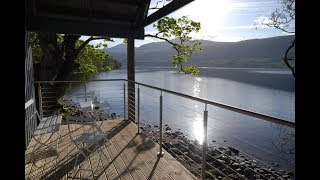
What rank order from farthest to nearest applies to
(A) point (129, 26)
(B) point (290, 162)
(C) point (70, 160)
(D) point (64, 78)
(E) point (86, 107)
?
1. (B) point (290, 162)
2. (D) point (64, 78)
3. (A) point (129, 26)
4. (E) point (86, 107)
5. (C) point (70, 160)

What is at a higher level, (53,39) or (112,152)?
(53,39)

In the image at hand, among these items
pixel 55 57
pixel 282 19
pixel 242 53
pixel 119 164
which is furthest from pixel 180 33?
pixel 242 53

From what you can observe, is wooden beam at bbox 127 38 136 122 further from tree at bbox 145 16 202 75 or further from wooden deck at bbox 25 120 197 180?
tree at bbox 145 16 202 75

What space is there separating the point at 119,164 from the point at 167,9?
2381 mm

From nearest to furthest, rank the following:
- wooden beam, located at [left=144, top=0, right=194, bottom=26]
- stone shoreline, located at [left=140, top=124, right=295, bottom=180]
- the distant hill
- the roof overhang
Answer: wooden beam, located at [left=144, top=0, right=194, bottom=26]
the roof overhang
stone shoreline, located at [left=140, top=124, right=295, bottom=180]
the distant hill

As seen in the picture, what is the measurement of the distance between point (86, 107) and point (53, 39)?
4240 mm

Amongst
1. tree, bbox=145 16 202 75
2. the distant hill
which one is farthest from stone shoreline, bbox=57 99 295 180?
the distant hill

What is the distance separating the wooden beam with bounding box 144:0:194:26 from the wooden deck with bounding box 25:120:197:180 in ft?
7.00

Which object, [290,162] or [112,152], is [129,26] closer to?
[112,152]

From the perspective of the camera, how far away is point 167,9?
4.34 meters

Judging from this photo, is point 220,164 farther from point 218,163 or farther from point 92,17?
point 92,17

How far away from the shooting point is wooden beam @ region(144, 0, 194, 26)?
3.88m
